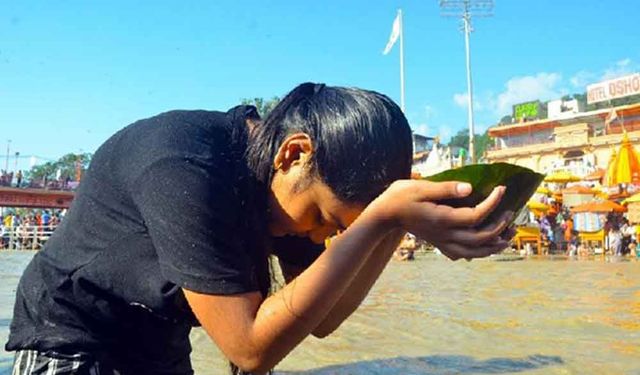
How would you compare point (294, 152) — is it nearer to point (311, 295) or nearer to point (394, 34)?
point (311, 295)

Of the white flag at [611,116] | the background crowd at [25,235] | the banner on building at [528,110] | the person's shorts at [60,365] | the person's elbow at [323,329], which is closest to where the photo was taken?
the person's shorts at [60,365]

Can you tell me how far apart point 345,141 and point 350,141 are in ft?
0.04

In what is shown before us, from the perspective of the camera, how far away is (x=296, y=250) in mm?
1772

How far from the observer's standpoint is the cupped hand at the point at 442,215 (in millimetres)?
1186

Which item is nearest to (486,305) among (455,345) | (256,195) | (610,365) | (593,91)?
(455,345)

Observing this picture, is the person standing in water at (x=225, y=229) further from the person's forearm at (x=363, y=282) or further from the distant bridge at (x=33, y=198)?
the distant bridge at (x=33, y=198)

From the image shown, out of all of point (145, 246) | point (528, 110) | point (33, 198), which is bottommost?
point (145, 246)

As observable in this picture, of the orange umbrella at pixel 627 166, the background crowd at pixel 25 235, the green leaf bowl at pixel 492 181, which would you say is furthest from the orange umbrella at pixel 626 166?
the background crowd at pixel 25 235

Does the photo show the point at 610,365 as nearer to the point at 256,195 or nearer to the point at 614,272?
the point at 256,195

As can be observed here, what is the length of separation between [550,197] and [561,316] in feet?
55.9

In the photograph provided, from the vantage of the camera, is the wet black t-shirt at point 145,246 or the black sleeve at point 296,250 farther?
the black sleeve at point 296,250

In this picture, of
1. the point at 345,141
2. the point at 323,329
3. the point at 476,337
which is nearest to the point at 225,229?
the point at 345,141

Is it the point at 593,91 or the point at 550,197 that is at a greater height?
the point at 593,91

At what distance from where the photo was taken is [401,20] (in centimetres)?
3469
